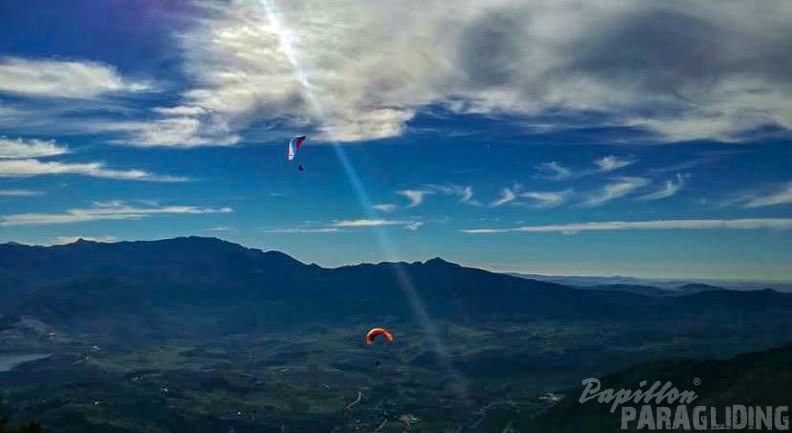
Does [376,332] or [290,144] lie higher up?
[290,144]

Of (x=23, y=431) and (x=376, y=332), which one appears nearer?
(x=23, y=431)

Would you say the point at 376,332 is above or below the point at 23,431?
above

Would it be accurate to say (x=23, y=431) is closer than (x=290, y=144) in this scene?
Yes

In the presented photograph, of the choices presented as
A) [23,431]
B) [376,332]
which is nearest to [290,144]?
[376,332]

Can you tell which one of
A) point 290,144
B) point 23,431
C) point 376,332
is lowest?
point 23,431

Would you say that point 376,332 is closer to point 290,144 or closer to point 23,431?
point 290,144
